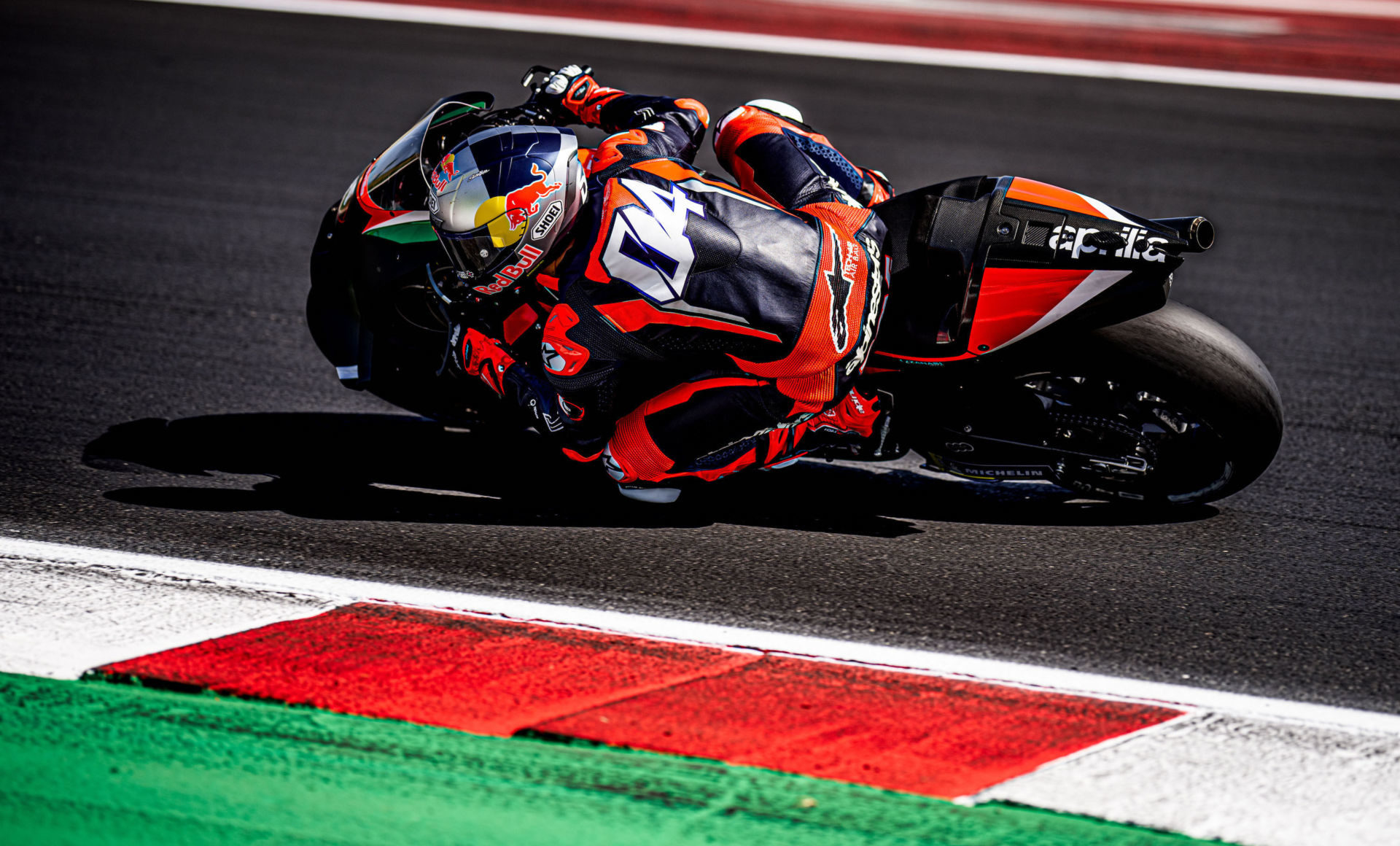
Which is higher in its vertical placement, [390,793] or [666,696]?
[666,696]

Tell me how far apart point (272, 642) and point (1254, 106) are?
987 centimetres

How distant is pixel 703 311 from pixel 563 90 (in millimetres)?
1232

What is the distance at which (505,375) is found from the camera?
4.06m

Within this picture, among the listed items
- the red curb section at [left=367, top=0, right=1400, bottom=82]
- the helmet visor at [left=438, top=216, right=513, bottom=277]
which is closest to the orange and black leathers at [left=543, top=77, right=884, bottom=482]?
the helmet visor at [left=438, top=216, right=513, bottom=277]

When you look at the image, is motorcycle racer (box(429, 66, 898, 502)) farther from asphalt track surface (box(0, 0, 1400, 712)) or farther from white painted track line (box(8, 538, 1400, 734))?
white painted track line (box(8, 538, 1400, 734))

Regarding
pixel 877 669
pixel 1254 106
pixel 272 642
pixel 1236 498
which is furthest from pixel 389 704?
pixel 1254 106

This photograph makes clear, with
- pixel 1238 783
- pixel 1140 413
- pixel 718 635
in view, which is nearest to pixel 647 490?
pixel 718 635

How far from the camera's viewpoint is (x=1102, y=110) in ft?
34.2

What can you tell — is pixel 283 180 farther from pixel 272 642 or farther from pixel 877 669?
pixel 877 669

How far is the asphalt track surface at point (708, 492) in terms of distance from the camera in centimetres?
A: 376

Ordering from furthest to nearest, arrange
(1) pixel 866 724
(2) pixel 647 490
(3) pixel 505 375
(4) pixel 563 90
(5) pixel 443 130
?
(4) pixel 563 90 → (2) pixel 647 490 → (5) pixel 443 130 → (3) pixel 505 375 → (1) pixel 866 724

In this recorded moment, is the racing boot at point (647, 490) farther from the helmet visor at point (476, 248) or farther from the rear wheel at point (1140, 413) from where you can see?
the rear wheel at point (1140, 413)

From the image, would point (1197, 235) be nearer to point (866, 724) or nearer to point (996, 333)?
point (996, 333)

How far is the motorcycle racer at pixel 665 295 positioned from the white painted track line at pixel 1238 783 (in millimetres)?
1476
